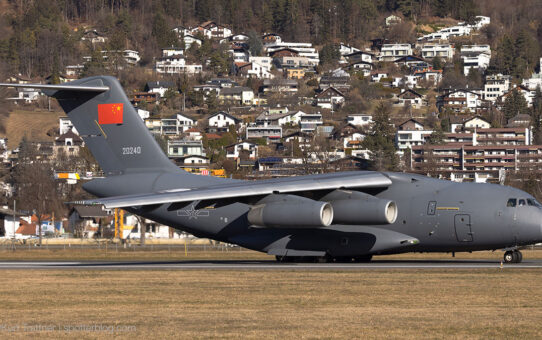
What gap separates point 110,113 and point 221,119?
14084 cm

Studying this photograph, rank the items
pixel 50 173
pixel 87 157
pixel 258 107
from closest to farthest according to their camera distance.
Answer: pixel 50 173 < pixel 87 157 < pixel 258 107

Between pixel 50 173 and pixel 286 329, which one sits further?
pixel 50 173

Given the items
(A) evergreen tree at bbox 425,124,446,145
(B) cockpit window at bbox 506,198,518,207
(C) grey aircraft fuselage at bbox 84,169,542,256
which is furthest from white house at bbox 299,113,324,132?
(B) cockpit window at bbox 506,198,518,207

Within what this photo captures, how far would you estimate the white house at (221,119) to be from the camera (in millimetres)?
174125

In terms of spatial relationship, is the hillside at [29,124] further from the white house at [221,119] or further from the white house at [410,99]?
the white house at [410,99]

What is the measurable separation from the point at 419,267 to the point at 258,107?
16515cm

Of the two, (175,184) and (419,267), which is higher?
(175,184)

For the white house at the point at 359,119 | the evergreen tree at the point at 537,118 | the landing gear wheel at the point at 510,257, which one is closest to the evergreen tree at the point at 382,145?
the white house at the point at 359,119

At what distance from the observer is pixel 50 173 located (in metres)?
103

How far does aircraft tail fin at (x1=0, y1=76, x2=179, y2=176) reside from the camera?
3375 centimetres

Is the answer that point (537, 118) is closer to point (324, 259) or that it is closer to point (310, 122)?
point (310, 122)

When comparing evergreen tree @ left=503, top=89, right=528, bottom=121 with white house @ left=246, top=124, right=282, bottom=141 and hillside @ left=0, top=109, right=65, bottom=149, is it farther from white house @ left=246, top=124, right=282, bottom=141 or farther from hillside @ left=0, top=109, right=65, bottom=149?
hillside @ left=0, top=109, right=65, bottom=149

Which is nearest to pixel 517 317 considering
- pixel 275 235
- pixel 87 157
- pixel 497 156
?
pixel 275 235

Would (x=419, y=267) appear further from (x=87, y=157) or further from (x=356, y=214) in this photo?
(x=87, y=157)
